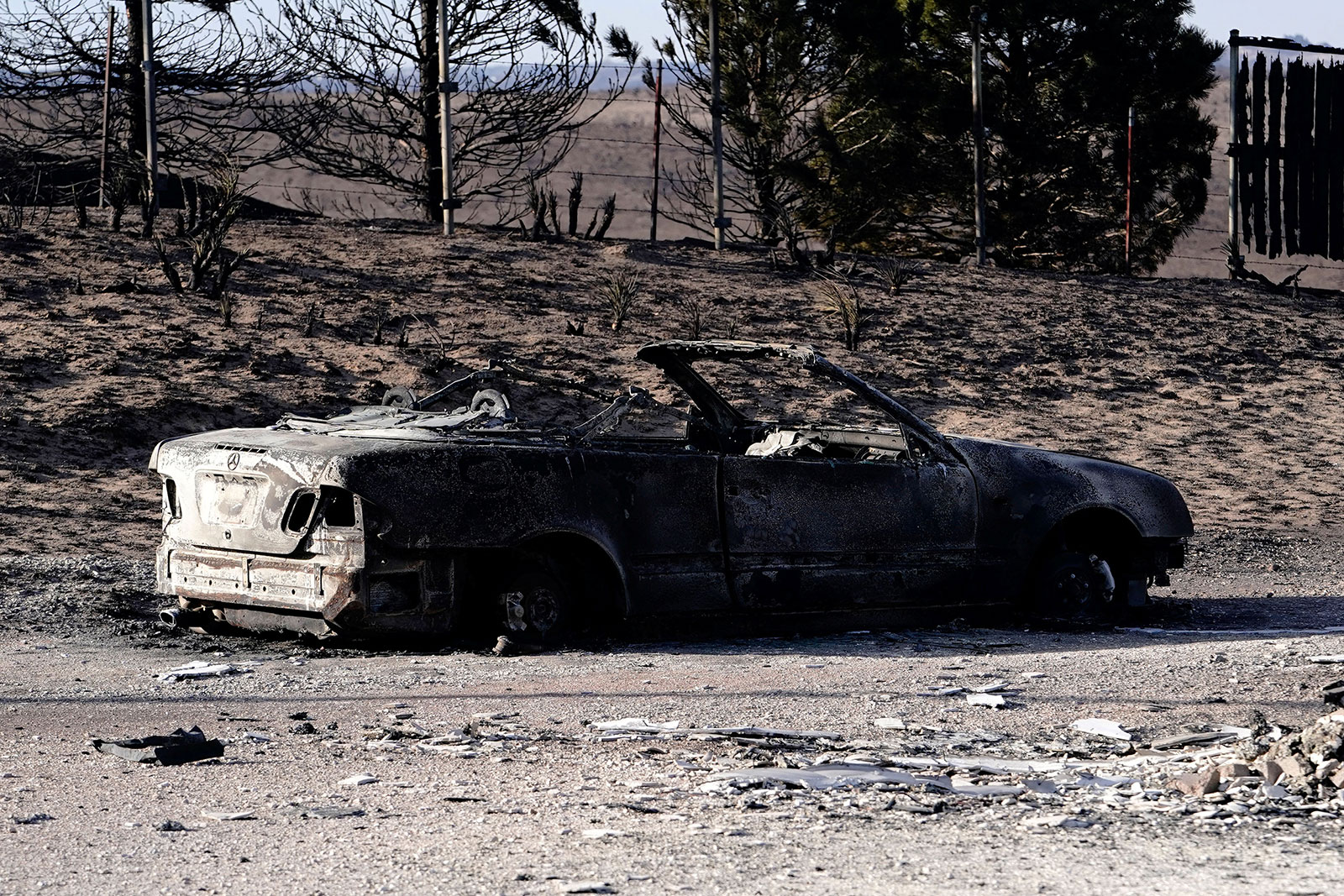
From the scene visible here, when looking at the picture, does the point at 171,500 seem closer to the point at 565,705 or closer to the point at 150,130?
the point at 565,705

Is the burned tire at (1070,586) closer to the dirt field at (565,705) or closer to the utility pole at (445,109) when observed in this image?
the dirt field at (565,705)

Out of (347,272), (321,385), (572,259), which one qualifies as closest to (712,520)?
(321,385)

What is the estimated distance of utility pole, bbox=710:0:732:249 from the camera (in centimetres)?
2116

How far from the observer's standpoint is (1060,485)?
368 inches

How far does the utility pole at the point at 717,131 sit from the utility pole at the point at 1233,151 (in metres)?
6.53

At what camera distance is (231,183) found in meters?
18.1

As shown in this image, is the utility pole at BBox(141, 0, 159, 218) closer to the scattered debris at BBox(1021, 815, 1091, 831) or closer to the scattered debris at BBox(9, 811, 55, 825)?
the scattered debris at BBox(9, 811, 55, 825)

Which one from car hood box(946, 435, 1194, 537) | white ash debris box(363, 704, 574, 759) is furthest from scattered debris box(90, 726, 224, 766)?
car hood box(946, 435, 1194, 537)

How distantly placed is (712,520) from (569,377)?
25.4ft

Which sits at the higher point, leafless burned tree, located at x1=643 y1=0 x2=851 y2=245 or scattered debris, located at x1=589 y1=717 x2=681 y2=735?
leafless burned tree, located at x1=643 y1=0 x2=851 y2=245

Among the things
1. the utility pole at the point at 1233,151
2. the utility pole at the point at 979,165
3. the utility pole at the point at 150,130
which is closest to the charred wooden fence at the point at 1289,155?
the utility pole at the point at 1233,151

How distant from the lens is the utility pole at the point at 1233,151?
2286 centimetres

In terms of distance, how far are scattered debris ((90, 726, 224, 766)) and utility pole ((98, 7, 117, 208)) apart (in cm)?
1531

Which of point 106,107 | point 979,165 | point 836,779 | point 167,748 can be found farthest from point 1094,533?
point 106,107
